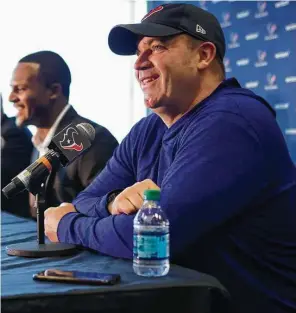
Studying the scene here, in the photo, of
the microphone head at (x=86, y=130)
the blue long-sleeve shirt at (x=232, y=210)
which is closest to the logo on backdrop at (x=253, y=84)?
the blue long-sleeve shirt at (x=232, y=210)

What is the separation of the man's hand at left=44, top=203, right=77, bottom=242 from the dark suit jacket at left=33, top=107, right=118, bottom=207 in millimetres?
917

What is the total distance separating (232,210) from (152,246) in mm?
255

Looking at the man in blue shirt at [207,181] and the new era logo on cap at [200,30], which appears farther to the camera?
the new era logo on cap at [200,30]

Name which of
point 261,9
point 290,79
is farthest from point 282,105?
point 261,9

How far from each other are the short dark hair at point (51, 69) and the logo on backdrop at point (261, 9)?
1549mm

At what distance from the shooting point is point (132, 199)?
1.30m

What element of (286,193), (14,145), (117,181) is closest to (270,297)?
(286,193)

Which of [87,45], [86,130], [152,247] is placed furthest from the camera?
[87,45]

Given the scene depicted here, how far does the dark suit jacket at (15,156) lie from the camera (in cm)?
304

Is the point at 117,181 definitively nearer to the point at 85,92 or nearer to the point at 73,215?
the point at 73,215

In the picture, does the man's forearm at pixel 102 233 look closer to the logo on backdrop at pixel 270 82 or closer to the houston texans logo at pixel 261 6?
the logo on backdrop at pixel 270 82

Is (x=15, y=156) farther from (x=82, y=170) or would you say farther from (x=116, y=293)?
(x=116, y=293)

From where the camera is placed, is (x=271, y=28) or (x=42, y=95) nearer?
(x=42, y=95)

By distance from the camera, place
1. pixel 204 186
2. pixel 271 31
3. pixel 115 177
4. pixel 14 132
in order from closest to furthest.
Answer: pixel 204 186
pixel 115 177
pixel 14 132
pixel 271 31
